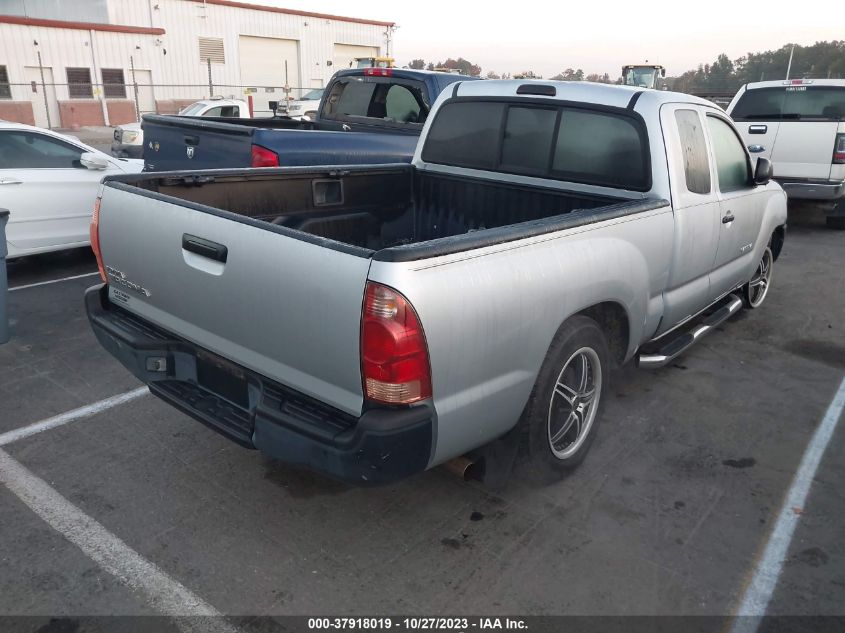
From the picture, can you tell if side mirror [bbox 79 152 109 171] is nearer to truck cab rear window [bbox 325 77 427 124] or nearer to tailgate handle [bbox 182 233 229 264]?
truck cab rear window [bbox 325 77 427 124]

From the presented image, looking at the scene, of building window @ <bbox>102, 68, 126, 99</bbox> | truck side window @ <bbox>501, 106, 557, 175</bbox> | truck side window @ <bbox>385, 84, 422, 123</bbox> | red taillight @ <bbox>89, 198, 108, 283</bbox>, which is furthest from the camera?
building window @ <bbox>102, 68, 126, 99</bbox>

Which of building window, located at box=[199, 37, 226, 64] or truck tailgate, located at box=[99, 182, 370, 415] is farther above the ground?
building window, located at box=[199, 37, 226, 64]

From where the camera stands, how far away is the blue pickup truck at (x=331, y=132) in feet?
20.0

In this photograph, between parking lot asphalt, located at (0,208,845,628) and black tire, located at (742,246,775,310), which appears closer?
parking lot asphalt, located at (0,208,845,628)

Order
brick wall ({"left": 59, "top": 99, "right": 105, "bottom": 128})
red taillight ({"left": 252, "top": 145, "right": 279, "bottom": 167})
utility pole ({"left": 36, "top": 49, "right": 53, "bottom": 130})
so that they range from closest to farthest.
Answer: red taillight ({"left": 252, "top": 145, "right": 279, "bottom": 167}) < utility pole ({"left": 36, "top": 49, "right": 53, "bottom": 130}) < brick wall ({"left": 59, "top": 99, "right": 105, "bottom": 128})

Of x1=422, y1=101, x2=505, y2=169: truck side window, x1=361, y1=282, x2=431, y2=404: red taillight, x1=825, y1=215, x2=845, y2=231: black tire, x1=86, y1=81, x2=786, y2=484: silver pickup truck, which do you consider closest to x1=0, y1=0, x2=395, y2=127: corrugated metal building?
x1=825, y1=215, x2=845, y2=231: black tire

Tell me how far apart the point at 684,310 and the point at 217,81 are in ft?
112

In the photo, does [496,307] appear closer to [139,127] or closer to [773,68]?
[139,127]

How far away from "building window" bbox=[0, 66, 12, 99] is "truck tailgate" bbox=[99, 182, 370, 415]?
92.1 ft

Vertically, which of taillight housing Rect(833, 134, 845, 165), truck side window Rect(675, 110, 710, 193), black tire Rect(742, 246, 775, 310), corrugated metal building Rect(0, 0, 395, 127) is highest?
corrugated metal building Rect(0, 0, 395, 127)

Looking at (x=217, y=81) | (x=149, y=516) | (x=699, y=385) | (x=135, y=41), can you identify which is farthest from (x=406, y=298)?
(x=217, y=81)

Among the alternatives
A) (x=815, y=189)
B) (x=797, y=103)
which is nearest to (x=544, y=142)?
(x=815, y=189)

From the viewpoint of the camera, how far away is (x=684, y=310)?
447 centimetres

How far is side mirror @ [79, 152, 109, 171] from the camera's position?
7.19 m
